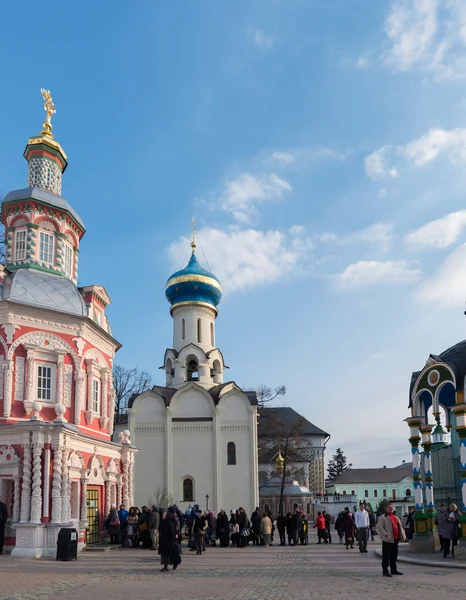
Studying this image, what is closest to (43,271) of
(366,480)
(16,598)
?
(16,598)

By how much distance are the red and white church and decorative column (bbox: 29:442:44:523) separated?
27 millimetres

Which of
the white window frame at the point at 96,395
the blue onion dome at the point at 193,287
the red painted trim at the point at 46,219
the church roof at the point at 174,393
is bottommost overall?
the white window frame at the point at 96,395

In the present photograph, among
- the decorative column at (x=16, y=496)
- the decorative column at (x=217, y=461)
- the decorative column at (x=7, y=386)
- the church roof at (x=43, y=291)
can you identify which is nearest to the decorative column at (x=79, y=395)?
the church roof at (x=43, y=291)

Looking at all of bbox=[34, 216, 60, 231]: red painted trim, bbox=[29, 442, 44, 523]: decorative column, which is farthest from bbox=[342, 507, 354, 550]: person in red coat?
bbox=[34, 216, 60, 231]: red painted trim

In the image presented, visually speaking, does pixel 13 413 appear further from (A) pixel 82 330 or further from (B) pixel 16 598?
(B) pixel 16 598

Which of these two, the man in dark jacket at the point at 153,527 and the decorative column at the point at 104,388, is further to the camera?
the decorative column at the point at 104,388

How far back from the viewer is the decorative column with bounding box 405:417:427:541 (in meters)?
17.4

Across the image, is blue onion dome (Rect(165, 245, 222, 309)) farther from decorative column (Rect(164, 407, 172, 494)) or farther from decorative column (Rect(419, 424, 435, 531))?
decorative column (Rect(419, 424, 435, 531))

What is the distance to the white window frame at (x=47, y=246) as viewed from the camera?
2335 cm

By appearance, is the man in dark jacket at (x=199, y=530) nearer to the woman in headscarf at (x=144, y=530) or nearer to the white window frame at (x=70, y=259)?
the woman in headscarf at (x=144, y=530)

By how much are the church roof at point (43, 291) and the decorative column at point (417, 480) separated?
10860 millimetres

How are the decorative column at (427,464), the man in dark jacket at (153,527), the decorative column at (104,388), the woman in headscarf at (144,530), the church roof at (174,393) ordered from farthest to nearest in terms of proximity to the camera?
the church roof at (174,393) < the decorative column at (104,388) < the woman in headscarf at (144,530) < the man in dark jacket at (153,527) < the decorative column at (427,464)

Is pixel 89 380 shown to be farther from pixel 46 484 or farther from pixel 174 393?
→ pixel 174 393

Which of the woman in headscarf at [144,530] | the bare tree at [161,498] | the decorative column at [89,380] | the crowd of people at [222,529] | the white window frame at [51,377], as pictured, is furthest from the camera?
the bare tree at [161,498]
